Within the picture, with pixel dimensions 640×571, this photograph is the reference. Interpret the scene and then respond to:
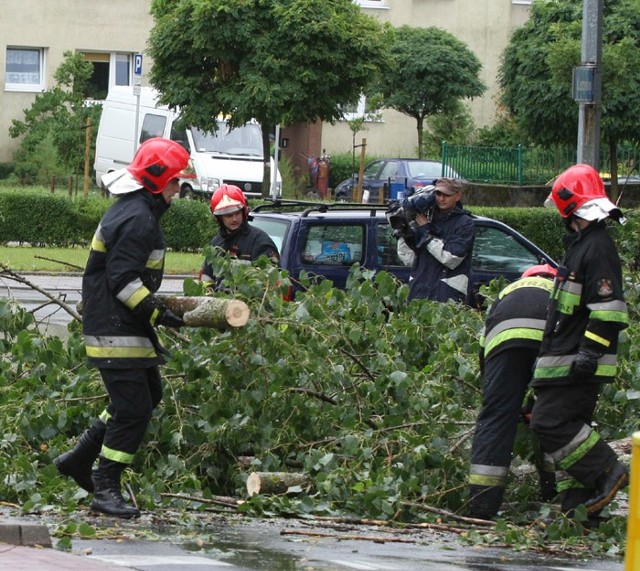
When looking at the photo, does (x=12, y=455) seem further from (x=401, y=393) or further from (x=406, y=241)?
(x=406, y=241)

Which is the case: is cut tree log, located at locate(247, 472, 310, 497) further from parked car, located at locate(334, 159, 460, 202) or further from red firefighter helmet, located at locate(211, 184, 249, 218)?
parked car, located at locate(334, 159, 460, 202)

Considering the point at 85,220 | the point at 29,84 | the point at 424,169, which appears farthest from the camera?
the point at 29,84

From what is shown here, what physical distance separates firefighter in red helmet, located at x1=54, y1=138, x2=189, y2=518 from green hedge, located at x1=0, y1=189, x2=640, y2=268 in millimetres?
17749

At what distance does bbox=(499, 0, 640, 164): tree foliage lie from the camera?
30.0 metres

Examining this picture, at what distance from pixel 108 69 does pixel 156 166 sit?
3675 centimetres

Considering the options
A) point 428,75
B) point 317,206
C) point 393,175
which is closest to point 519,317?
point 317,206

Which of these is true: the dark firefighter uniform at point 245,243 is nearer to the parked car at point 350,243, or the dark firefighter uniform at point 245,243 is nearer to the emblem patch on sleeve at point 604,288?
the parked car at point 350,243

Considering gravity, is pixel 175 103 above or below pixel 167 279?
above

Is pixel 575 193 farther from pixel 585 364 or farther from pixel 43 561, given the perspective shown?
pixel 43 561

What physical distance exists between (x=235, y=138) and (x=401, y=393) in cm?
2639

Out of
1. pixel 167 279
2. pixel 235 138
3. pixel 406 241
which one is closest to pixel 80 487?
pixel 406 241

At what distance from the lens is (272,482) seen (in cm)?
760

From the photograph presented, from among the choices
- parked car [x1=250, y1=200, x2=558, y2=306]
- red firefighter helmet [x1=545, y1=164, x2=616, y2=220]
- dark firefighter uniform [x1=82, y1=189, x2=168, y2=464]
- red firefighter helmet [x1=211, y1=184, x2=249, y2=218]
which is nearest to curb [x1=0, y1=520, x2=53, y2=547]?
dark firefighter uniform [x1=82, y1=189, x2=168, y2=464]

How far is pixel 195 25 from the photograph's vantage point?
2825 centimetres
